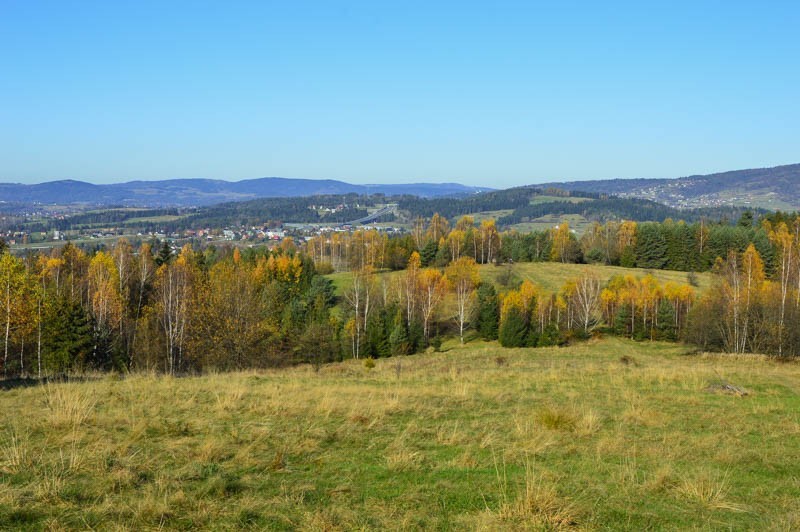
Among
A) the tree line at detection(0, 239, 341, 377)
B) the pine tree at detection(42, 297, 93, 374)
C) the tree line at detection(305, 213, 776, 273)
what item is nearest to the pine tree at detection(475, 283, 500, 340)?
the tree line at detection(0, 239, 341, 377)

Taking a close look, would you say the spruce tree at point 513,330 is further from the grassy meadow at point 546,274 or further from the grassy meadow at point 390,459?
the grassy meadow at point 390,459

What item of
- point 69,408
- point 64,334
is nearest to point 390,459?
point 69,408

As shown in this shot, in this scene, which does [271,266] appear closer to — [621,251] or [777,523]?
[621,251]

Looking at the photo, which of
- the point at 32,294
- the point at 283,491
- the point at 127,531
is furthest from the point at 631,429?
the point at 32,294

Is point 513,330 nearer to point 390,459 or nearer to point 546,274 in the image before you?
point 546,274

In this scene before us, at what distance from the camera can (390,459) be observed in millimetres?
8367

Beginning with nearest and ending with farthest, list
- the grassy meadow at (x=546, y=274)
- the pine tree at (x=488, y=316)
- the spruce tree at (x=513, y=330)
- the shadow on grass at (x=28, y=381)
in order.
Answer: the shadow on grass at (x=28, y=381)
the spruce tree at (x=513, y=330)
the pine tree at (x=488, y=316)
the grassy meadow at (x=546, y=274)

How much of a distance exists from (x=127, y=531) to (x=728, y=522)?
6.66 m

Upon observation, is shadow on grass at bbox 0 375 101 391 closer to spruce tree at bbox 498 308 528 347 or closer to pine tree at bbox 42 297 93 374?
pine tree at bbox 42 297 93 374

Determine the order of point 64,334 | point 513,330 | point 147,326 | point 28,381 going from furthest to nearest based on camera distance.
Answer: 1. point 513,330
2. point 147,326
3. point 64,334
4. point 28,381

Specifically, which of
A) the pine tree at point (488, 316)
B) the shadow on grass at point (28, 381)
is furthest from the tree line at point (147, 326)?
the pine tree at point (488, 316)

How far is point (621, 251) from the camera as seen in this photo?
353 feet

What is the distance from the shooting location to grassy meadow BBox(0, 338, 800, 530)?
244 inches

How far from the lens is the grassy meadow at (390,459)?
621cm
